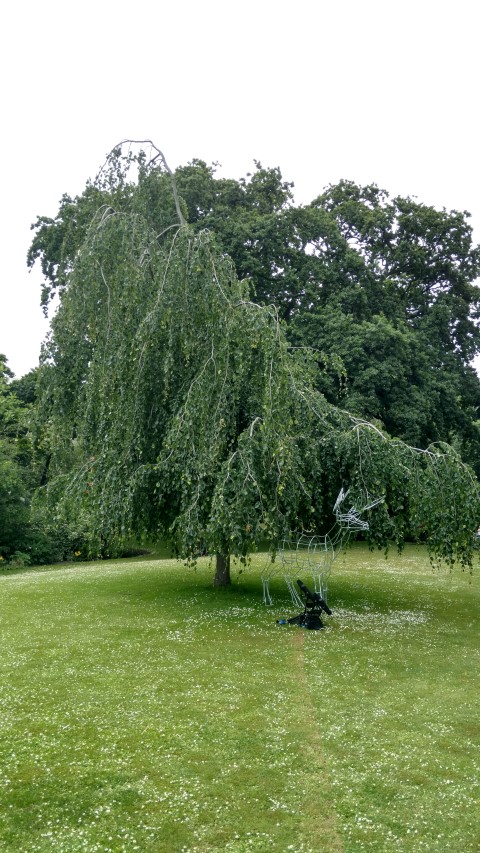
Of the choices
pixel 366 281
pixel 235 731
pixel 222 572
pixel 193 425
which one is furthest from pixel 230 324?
pixel 366 281

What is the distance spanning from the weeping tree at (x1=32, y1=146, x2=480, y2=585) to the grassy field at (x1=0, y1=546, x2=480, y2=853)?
4.91 feet

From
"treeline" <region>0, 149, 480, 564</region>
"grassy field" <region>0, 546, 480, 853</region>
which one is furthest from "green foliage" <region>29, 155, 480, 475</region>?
"grassy field" <region>0, 546, 480, 853</region>

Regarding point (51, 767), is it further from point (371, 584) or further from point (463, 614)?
point (371, 584)

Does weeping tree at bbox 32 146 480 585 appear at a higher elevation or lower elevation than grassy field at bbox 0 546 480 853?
higher

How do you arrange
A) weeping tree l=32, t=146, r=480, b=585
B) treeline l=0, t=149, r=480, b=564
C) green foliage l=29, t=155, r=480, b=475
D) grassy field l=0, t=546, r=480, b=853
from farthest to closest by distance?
1. green foliage l=29, t=155, r=480, b=475
2. treeline l=0, t=149, r=480, b=564
3. weeping tree l=32, t=146, r=480, b=585
4. grassy field l=0, t=546, r=480, b=853

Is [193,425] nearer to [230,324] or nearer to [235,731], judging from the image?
[230,324]

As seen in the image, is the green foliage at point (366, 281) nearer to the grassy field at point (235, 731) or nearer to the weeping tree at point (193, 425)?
the weeping tree at point (193, 425)

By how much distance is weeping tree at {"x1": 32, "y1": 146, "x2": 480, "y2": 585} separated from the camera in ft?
34.9

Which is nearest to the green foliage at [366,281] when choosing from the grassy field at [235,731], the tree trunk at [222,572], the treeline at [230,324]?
the treeline at [230,324]

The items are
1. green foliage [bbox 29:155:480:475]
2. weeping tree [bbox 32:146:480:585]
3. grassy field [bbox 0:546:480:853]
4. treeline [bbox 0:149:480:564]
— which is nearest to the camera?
grassy field [bbox 0:546:480:853]

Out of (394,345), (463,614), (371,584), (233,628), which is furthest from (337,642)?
(394,345)

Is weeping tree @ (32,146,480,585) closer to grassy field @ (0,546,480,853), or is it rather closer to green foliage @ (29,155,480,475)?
grassy field @ (0,546,480,853)

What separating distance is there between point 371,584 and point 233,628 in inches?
236

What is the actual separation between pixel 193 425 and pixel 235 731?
526 centimetres
